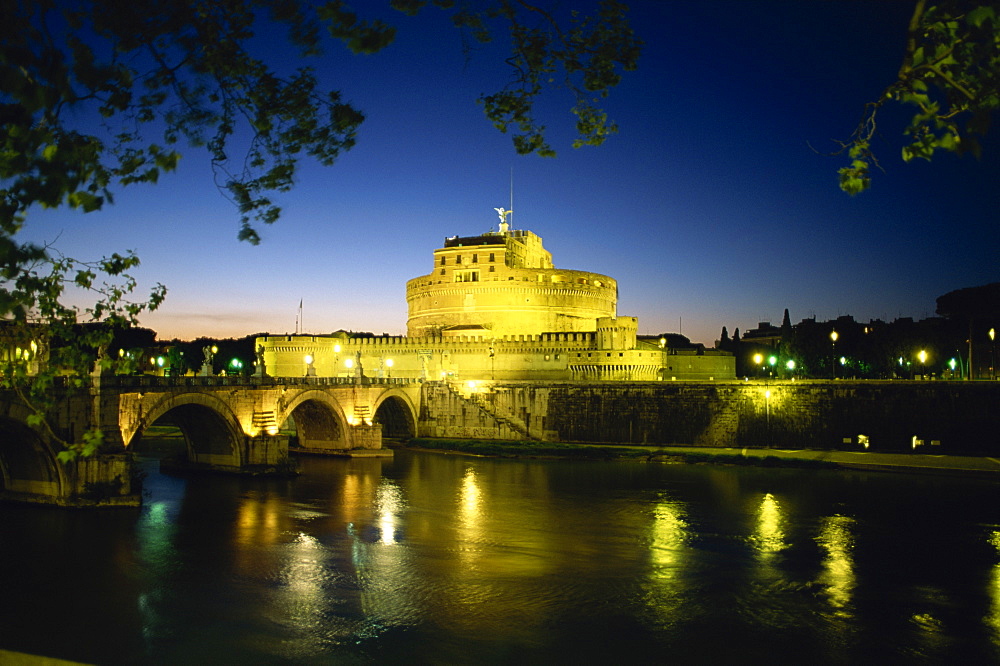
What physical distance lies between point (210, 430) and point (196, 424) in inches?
26.6

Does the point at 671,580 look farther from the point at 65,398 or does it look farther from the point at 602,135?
the point at 65,398

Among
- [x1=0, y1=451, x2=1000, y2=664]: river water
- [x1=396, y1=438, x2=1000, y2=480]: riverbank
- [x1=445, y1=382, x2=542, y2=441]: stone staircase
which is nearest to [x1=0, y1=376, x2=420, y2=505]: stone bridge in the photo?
[x1=0, y1=451, x2=1000, y2=664]: river water

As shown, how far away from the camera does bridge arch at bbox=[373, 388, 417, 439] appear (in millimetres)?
40750

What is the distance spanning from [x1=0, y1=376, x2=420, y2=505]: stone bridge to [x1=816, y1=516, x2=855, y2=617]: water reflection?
47.9 feet

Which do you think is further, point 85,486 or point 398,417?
point 398,417

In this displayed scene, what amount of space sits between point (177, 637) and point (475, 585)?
530cm

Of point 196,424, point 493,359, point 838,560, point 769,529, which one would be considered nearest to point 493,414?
point 493,359

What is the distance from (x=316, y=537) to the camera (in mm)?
18000

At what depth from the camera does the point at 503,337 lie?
4788 cm

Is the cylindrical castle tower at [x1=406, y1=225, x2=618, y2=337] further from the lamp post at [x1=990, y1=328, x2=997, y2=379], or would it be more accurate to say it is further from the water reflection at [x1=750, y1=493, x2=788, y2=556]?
the water reflection at [x1=750, y1=493, x2=788, y2=556]

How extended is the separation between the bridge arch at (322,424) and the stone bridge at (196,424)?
48 mm

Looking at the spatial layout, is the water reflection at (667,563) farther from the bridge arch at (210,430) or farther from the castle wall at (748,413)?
the bridge arch at (210,430)

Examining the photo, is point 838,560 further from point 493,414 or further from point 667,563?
point 493,414

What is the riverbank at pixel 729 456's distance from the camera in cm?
2848
